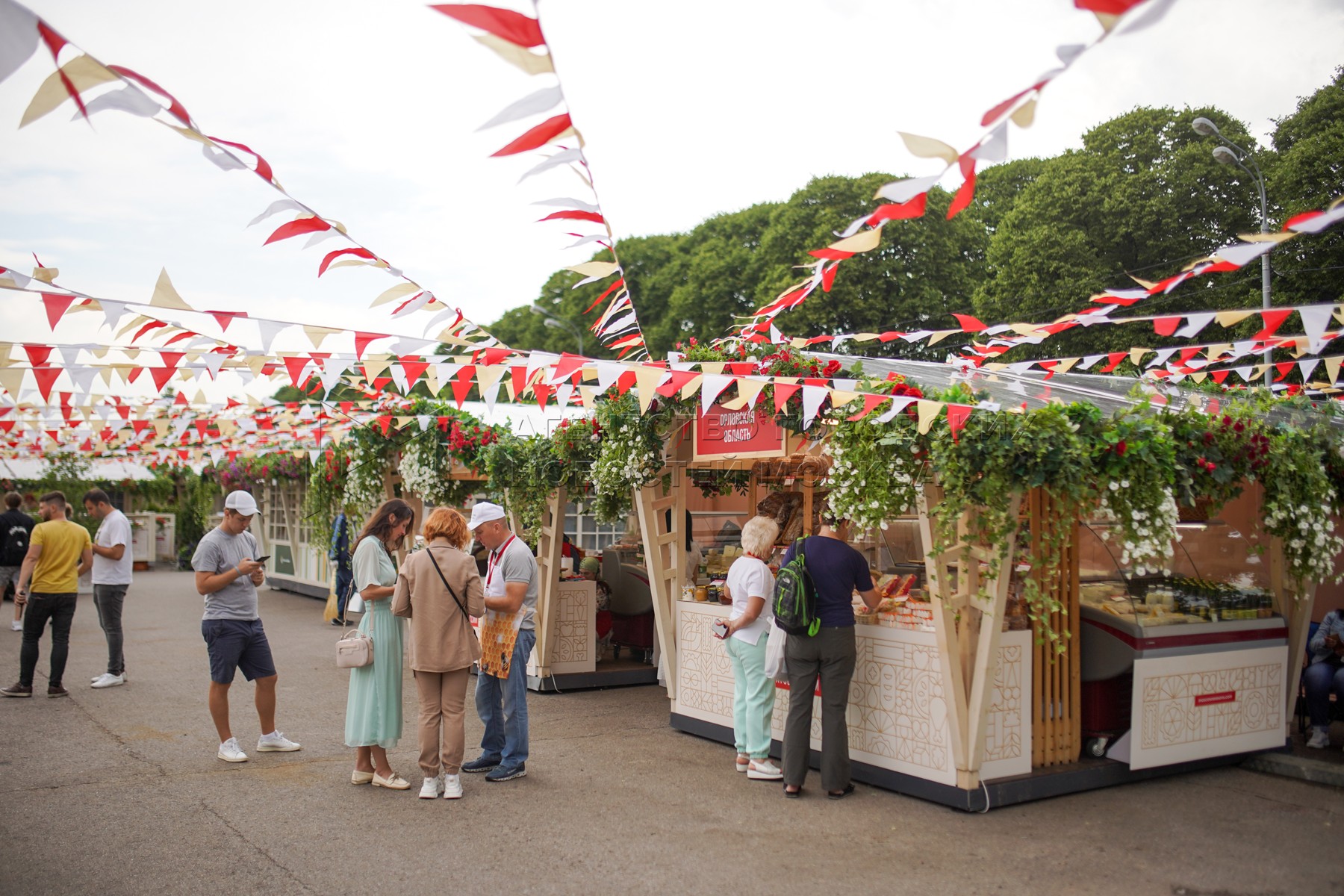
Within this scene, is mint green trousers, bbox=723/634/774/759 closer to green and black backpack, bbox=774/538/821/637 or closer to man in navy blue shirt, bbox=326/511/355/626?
green and black backpack, bbox=774/538/821/637

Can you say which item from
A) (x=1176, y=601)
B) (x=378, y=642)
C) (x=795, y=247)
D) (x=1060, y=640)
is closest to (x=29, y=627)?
(x=378, y=642)

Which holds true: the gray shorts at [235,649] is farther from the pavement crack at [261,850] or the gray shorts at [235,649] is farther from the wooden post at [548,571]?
the wooden post at [548,571]

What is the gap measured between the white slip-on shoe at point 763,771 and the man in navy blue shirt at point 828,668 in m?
0.28

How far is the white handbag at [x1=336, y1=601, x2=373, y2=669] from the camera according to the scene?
5.77m

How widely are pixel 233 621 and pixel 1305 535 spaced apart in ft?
23.4

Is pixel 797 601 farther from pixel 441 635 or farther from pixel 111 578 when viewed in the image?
pixel 111 578

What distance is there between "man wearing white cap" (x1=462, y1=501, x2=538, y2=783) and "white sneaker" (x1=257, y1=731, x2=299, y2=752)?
1.34 meters

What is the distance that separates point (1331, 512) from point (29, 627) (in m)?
10.7

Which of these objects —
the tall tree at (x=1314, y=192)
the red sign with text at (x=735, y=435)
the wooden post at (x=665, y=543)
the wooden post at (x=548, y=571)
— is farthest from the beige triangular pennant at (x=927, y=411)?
the tall tree at (x=1314, y=192)

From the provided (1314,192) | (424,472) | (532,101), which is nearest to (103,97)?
(532,101)

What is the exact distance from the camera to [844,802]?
5871 mm

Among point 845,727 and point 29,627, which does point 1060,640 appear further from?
point 29,627

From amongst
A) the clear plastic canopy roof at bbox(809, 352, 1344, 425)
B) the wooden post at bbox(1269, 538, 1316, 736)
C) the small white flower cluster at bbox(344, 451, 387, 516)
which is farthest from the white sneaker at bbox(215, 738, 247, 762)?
the wooden post at bbox(1269, 538, 1316, 736)

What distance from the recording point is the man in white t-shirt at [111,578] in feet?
29.9
